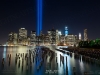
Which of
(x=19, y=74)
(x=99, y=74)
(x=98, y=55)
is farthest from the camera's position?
(x=98, y=55)

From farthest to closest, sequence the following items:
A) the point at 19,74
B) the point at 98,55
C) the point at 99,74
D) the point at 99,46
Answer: the point at 99,46 → the point at 98,55 → the point at 19,74 → the point at 99,74

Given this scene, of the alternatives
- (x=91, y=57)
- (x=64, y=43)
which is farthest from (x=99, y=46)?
(x=64, y=43)

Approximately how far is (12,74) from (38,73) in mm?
3909

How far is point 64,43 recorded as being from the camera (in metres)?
196

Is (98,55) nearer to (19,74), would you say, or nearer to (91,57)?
(91,57)

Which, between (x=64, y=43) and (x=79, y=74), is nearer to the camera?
(x=79, y=74)

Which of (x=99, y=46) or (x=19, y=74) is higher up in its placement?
(x=99, y=46)

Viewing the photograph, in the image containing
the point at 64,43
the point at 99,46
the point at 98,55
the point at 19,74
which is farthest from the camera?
the point at 64,43

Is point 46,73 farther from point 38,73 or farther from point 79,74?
point 79,74

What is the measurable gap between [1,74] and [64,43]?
562 ft

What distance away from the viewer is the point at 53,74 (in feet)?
82.4

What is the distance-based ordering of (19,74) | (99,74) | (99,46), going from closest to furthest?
(99,74), (19,74), (99,46)

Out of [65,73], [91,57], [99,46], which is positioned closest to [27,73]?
[65,73]

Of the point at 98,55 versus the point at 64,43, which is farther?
the point at 64,43
